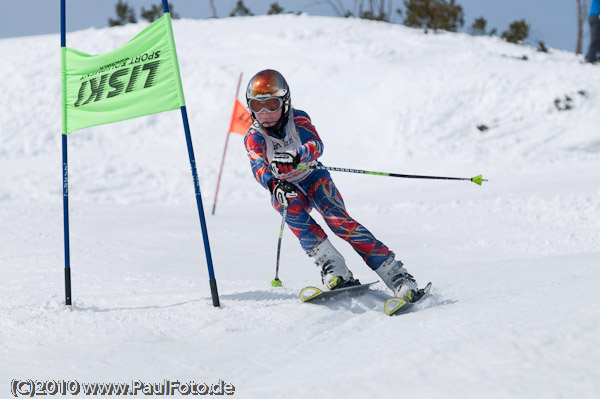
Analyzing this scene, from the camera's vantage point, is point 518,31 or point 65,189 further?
point 518,31

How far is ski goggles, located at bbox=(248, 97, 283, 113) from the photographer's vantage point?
397 cm

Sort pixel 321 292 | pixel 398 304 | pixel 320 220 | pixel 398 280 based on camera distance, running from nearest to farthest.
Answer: pixel 398 304, pixel 321 292, pixel 398 280, pixel 320 220

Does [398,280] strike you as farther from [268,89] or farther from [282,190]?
[268,89]

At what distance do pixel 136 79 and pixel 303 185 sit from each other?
1.41 m

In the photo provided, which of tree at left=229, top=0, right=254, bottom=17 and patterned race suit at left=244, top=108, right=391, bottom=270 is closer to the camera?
patterned race suit at left=244, top=108, right=391, bottom=270

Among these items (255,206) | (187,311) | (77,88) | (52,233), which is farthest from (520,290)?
(255,206)

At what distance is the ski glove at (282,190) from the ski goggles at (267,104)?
1.73 ft

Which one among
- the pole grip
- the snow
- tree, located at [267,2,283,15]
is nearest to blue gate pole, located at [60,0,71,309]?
the snow

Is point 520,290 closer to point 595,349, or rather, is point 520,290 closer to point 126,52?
point 595,349

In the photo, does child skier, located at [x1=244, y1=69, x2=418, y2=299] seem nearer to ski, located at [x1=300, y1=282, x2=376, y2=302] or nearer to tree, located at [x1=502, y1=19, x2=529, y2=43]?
ski, located at [x1=300, y1=282, x2=376, y2=302]

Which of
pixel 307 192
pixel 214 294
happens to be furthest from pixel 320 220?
pixel 214 294

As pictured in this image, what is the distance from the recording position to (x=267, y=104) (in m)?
3.99

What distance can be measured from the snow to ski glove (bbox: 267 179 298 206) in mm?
766

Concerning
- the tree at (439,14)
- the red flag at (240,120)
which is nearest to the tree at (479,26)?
the tree at (439,14)
